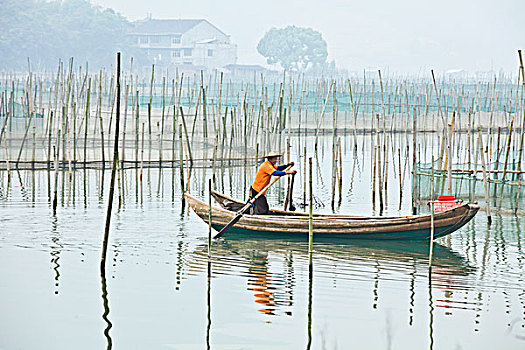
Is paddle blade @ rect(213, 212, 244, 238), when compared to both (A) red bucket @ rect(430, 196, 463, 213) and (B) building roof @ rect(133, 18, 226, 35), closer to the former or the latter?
(A) red bucket @ rect(430, 196, 463, 213)

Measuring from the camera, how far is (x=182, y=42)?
5738 centimetres

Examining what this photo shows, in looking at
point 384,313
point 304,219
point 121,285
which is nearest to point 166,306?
point 121,285

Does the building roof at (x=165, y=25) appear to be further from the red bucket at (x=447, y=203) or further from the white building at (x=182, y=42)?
the red bucket at (x=447, y=203)

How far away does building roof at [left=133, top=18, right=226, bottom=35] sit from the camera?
2218 inches

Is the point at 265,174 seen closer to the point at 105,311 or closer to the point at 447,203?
the point at 447,203

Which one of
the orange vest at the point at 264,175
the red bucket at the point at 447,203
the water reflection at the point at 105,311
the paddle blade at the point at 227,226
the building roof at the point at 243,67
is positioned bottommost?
the water reflection at the point at 105,311

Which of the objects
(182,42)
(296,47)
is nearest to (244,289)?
(182,42)

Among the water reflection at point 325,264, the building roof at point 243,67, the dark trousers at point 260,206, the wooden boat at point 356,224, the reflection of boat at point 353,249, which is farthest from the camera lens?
the building roof at point 243,67

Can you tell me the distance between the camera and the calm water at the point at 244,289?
15.1ft

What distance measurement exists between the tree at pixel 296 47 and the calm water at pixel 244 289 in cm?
5121

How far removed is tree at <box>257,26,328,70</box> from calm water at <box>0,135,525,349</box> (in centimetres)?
5121

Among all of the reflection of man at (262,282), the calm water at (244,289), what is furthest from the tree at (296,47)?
the reflection of man at (262,282)

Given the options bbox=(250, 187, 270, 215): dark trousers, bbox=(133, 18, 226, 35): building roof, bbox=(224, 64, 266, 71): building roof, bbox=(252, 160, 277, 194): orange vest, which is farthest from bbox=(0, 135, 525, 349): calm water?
bbox=(133, 18, 226, 35): building roof

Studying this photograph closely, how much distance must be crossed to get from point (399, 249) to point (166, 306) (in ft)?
8.43
